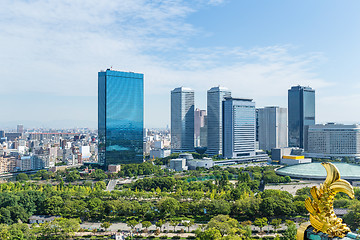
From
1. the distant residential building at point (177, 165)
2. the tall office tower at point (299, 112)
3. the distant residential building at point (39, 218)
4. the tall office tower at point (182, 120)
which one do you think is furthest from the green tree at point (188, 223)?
the tall office tower at point (299, 112)

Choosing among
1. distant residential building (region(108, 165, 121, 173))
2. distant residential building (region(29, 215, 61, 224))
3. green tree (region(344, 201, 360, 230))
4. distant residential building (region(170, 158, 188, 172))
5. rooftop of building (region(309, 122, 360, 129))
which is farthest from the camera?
rooftop of building (region(309, 122, 360, 129))

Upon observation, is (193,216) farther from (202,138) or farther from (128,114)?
(202,138)

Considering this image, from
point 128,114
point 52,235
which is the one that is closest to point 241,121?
point 128,114

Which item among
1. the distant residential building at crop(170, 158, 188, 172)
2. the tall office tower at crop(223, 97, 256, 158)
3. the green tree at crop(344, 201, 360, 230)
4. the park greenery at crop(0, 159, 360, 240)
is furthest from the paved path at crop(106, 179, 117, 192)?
the green tree at crop(344, 201, 360, 230)

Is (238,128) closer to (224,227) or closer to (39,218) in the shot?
(39,218)

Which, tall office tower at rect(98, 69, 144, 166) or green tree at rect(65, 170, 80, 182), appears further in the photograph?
tall office tower at rect(98, 69, 144, 166)

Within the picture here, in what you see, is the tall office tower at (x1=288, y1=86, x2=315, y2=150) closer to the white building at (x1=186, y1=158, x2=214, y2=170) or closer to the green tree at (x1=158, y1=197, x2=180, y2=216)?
the white building at (x1=186, y1=158, x2=214, y2=170)

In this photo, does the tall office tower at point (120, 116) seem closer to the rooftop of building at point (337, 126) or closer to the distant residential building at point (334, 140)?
the distant residential building at point (334, 140)

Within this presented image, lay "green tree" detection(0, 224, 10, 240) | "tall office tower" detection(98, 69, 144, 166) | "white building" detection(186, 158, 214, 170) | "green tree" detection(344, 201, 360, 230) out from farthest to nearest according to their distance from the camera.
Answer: "white building" detection(186, 158, 214, 170), "tall office tower" detection(98, 69, 144, 166), "green tree" detection(344, 201, 360, 230), "green tree" detection(0, 224, 10, 240)
